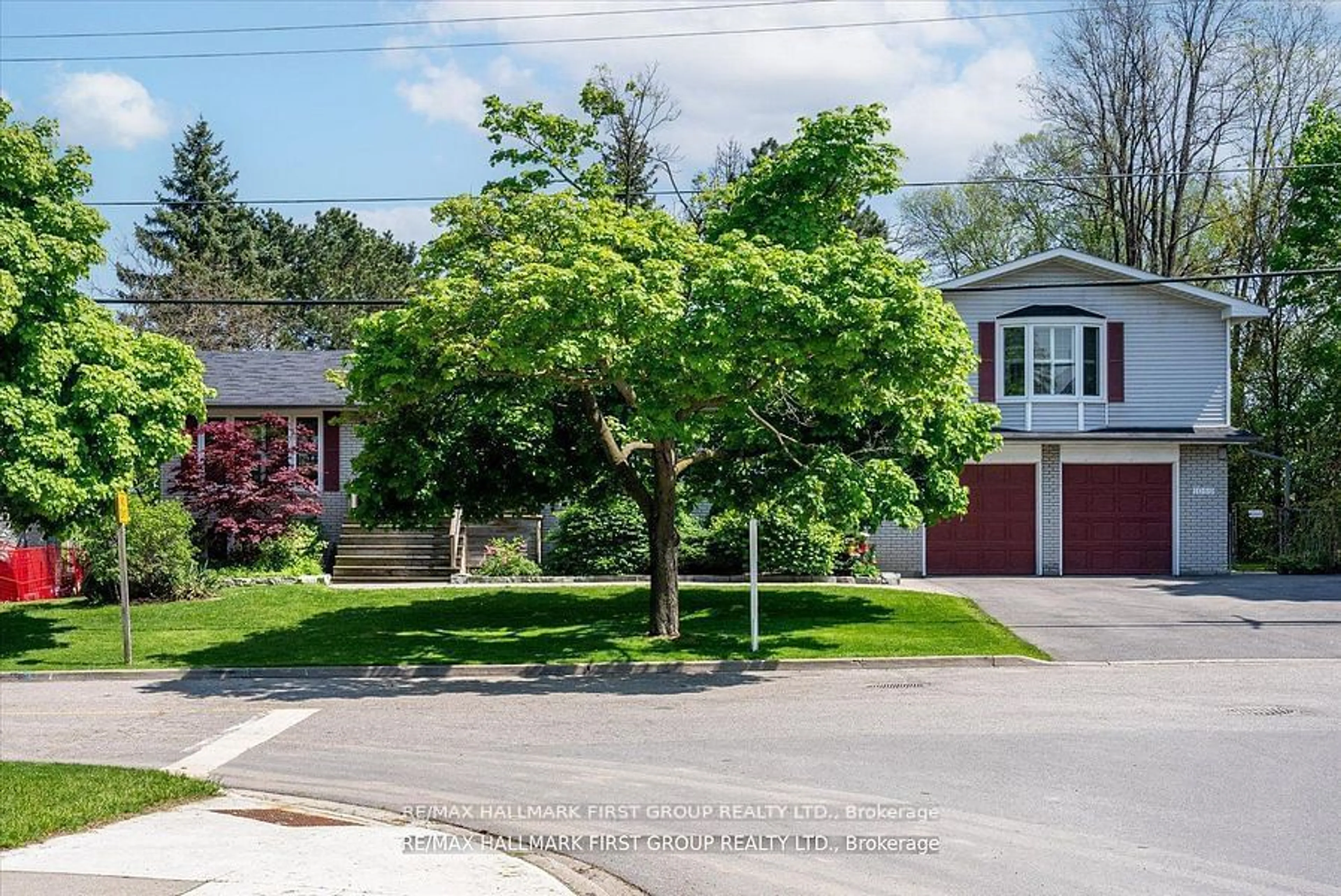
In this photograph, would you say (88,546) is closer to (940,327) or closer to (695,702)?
(695,702)

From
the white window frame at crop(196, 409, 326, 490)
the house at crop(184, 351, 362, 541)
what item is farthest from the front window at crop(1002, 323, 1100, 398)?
the white window frame at crop(196, 409, 326, 490)

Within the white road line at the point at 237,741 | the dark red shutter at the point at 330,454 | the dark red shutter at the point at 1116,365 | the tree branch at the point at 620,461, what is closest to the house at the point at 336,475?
the dark red shutter at the point at 330,454

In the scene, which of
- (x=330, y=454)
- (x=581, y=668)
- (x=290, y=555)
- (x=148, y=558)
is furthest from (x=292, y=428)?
(x=581, y=668)

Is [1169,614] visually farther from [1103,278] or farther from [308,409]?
[308,409]

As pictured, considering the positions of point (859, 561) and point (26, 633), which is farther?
point (859, 561)

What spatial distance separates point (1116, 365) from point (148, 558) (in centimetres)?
2113

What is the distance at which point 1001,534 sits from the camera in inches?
1175

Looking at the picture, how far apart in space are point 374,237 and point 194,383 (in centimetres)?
4636

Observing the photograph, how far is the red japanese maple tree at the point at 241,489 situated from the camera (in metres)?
29.7

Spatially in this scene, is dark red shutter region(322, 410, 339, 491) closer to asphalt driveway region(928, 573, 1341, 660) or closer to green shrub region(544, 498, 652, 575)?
green shrub region(544, 498, 652, 575)

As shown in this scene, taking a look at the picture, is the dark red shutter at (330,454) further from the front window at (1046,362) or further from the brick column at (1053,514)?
the brick column at (1053,514)

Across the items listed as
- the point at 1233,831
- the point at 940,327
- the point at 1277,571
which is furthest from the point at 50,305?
the point at 1277,571

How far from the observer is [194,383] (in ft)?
70.2

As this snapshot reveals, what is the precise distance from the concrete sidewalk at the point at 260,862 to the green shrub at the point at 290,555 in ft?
67.7
